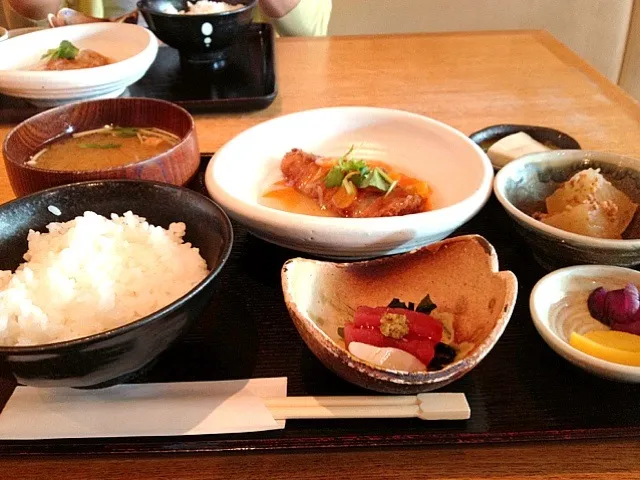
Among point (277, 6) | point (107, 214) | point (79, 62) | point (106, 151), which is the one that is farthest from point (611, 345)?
point (277, 6)

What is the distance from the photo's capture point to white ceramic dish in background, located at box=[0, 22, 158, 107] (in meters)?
1.86

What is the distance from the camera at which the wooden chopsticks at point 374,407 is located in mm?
953

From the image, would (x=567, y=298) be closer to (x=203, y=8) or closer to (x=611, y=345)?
(x=611, y=345)

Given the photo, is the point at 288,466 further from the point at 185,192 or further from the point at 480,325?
the point at 185,192

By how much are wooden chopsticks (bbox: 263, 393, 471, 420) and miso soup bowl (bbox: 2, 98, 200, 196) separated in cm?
63

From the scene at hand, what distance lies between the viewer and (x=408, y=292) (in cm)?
121

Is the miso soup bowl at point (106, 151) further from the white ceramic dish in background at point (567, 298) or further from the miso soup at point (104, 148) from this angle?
the white ceramic dish in background at point (567, 298)

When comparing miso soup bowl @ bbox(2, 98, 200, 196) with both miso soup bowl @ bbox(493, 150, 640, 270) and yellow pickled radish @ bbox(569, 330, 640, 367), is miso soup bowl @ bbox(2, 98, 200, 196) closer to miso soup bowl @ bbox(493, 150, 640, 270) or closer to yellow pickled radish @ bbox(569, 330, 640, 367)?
miso soup bowl @ bbox(493, 150, 640, 270)

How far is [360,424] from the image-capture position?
0.96 m

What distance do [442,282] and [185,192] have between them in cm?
57

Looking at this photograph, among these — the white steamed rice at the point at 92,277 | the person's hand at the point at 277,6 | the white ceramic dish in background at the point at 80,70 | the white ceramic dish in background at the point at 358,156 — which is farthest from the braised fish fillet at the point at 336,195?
the person's hand at the point at 277,6

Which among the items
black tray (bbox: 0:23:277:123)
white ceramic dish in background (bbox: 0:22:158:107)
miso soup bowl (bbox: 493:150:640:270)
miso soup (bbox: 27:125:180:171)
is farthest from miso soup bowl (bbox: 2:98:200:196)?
miso soup bowl (bbox: 493:150:640:270)

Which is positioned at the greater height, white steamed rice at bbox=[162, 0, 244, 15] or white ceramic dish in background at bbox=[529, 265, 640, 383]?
white steamed rice at bbox=[162, 0, 244, 15]

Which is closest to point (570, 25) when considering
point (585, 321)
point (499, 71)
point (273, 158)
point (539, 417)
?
point (499, 71)
